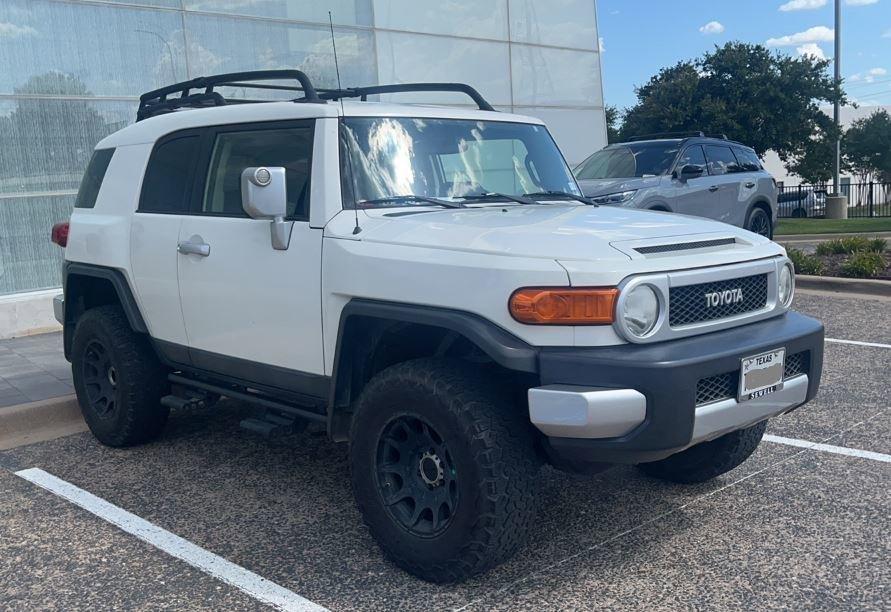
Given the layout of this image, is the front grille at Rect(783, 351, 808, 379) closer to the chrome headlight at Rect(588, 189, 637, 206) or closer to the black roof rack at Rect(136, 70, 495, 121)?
the black roof rack at Rect(136, 70, 495, 121)

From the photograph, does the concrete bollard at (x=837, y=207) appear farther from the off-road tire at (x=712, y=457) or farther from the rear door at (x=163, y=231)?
the rear door at (x=163, y=231)

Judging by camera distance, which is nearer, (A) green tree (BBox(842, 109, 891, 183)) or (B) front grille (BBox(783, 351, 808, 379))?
(B) front grille (BBox(783, 351, 808, 379))

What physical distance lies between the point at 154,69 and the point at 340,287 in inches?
298

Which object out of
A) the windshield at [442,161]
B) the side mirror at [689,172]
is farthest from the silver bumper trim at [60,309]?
the side mirror at [689,172]

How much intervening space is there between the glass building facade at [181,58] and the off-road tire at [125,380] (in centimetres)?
454

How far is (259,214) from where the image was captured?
407 cm

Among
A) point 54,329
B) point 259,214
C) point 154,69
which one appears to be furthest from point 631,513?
point 154,69

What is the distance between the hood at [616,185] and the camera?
10.5 metres

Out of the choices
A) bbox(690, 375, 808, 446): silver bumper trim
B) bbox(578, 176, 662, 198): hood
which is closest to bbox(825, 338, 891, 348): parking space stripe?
bbox(578, 176, 662, 198): hood

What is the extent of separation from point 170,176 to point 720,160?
28.6 ft

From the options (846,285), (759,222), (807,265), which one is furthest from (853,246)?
(846,285)

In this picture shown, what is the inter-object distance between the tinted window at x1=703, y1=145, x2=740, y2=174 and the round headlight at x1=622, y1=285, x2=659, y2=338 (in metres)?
8.90

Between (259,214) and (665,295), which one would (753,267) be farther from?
(259,214)

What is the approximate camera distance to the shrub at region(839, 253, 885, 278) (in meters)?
10.5
